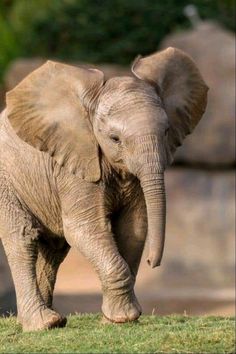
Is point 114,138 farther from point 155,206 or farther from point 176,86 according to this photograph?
point 176,86

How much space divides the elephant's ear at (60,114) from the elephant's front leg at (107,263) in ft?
0.86

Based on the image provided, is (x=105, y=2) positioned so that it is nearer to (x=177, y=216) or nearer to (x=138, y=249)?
(x=177, y=216)

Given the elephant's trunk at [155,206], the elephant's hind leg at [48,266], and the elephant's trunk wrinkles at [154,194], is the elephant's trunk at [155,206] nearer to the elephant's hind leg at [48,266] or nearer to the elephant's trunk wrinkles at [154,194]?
the elephant's trunk wrinkles at [154,194]

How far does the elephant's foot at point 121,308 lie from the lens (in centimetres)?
890

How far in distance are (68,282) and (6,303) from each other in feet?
14.5

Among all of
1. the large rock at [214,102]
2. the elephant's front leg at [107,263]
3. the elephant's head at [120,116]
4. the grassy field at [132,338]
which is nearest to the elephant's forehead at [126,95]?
the elephant's head at [120,116]

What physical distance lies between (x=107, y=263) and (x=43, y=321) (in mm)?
634

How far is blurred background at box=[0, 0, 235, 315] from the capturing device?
18.9 m

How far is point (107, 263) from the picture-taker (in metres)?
8.83

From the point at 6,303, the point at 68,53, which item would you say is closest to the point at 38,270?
the point at 6,303

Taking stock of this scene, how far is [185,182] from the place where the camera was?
19.3m

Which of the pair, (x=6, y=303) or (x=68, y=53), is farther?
(x=68, y=53)

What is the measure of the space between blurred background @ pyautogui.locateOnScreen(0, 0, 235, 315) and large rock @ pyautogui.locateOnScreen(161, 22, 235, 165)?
0.01 metres

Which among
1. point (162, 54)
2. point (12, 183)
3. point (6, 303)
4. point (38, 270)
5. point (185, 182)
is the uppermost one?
point (162, 54)
